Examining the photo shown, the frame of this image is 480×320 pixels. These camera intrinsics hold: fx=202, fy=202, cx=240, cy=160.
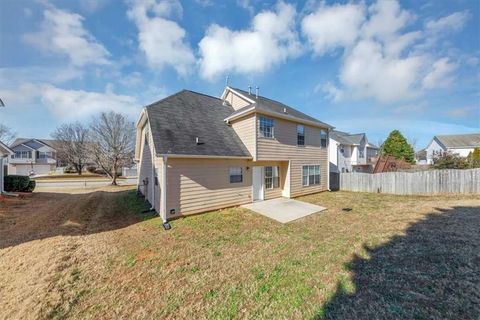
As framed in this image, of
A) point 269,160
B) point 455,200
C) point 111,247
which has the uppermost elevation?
point 269,160

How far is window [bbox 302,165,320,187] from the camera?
1374cm

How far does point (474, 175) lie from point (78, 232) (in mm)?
19702

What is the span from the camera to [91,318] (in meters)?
3.26

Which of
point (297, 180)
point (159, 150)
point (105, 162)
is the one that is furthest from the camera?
point (105, 162)

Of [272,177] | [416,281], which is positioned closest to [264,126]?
[272,177]

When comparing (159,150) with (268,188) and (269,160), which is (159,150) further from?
(268,188)

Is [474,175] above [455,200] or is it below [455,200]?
above

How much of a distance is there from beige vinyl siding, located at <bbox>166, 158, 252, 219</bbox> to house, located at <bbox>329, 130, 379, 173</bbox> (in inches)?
638

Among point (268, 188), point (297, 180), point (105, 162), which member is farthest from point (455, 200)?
point (105, 162)

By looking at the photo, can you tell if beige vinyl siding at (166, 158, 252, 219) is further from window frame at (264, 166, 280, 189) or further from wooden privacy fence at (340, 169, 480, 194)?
wooden privacy fence at (340, 169, 480, 194)

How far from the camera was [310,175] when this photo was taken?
14.2 m

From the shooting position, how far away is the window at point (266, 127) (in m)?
11.1

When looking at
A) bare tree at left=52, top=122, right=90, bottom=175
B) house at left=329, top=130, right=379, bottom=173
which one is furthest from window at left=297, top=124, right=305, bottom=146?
bare tree at left=52, top=122, right=90, bottom=175

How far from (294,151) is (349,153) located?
19052 mm
